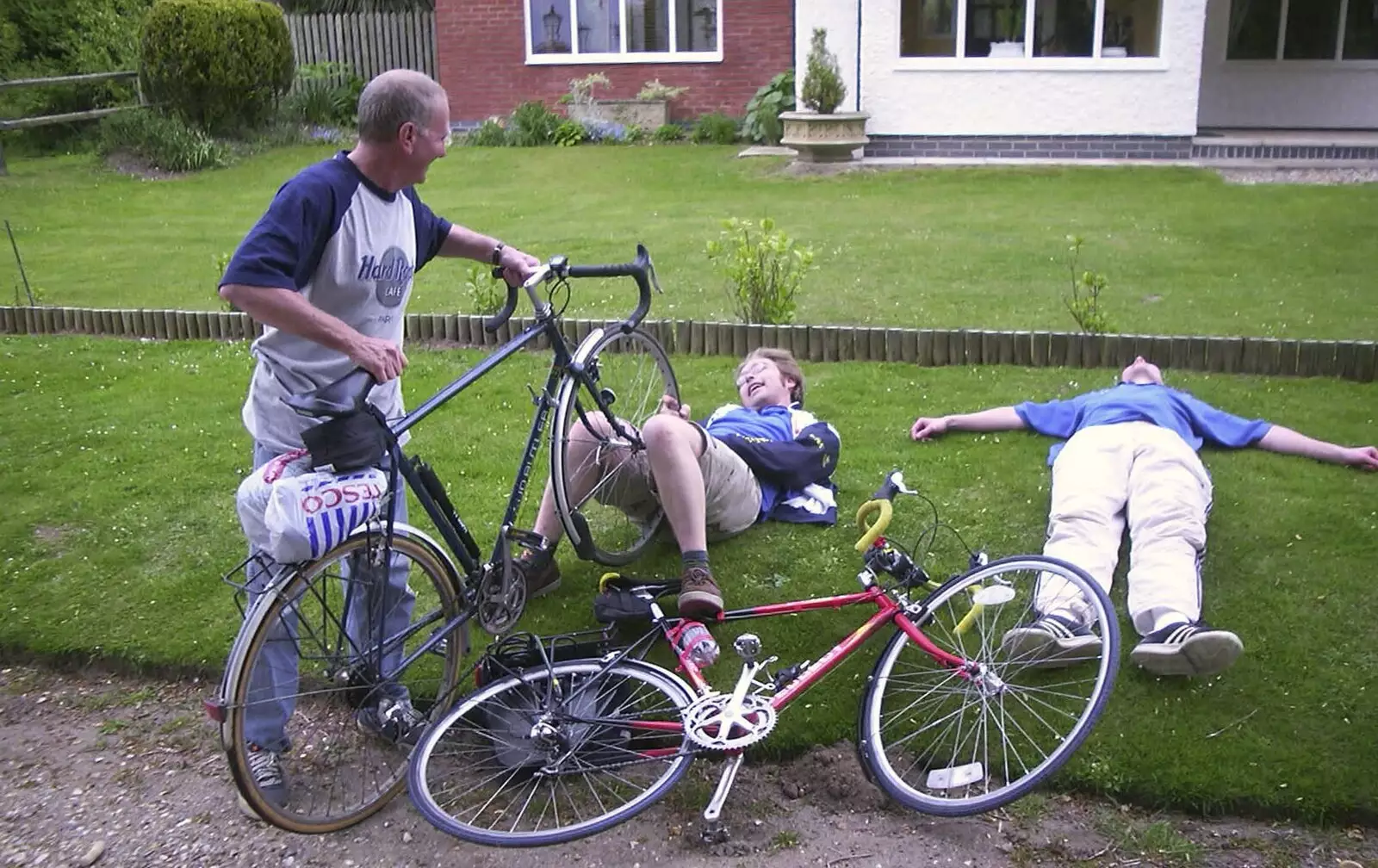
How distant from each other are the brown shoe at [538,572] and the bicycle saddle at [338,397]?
3.36 feet

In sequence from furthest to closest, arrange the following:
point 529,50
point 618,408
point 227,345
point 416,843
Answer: point 529,50
point 227,345
point 618,408
point 416,843

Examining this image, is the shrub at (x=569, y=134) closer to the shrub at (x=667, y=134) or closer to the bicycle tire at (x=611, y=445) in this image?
the shrub at (x=667, y=134)

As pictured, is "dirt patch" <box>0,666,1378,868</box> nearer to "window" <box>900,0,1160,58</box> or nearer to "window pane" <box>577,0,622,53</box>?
"window" <box>900,0,1160,58</box>

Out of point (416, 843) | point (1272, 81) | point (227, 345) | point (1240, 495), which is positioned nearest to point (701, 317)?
point (227, 345)

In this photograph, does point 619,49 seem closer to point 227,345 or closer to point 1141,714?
point 227,345

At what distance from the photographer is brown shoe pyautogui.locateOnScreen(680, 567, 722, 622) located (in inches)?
152

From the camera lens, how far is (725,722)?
333cm

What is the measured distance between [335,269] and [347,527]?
0.69m

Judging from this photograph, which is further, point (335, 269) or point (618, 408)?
point (618, 408)

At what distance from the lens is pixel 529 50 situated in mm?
19812

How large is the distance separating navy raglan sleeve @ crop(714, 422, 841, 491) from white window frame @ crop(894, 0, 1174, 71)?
39.5 feet

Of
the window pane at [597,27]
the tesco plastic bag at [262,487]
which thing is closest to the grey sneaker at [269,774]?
the tesco plastic bag at [262,487]

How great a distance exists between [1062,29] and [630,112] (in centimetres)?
657

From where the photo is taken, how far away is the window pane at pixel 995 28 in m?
15.6
